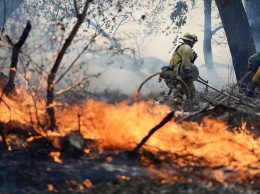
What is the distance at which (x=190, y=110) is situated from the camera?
23.8 ft

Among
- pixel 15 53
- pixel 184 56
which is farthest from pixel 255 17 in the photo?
pixel 15 53

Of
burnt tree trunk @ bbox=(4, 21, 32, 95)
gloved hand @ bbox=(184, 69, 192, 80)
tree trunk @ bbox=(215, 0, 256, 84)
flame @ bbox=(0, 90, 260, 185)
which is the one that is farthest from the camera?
tree trunk @ bbox=(215, 0, 256, 84)

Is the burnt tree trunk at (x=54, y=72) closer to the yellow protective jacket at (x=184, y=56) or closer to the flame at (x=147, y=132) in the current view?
the flame at (x=147, y=132)

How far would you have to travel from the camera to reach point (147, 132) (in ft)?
16.2

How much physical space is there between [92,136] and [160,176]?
111 cm

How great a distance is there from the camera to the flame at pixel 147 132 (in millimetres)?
4520

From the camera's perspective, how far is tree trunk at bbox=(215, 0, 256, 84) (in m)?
9.58

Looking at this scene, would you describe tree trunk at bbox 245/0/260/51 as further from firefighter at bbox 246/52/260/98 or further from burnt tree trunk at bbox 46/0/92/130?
burnt tree trunk at bbox 46/0/92/130

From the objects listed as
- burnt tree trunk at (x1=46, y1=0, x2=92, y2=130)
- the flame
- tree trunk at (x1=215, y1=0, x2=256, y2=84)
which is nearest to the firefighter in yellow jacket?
tree trunk at (x1=215, y1=0, x2=256, y2=84)

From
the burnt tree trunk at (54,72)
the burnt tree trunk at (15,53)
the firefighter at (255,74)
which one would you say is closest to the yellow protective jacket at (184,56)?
the firefighter at (255,74)

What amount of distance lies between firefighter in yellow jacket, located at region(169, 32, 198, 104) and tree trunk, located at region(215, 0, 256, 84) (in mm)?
1443

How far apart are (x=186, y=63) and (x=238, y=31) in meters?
2.09

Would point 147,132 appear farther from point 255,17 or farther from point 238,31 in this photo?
point 255,17

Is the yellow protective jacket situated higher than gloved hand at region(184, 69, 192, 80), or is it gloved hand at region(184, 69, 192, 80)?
the yellow protective jacket
